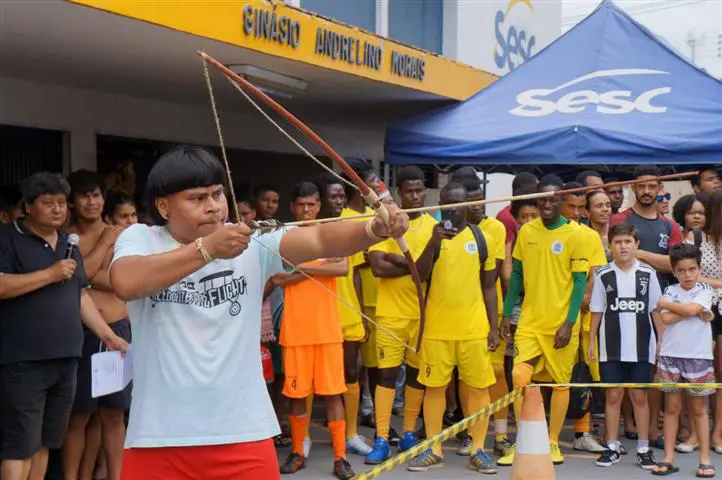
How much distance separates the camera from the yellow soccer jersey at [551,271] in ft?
20.8

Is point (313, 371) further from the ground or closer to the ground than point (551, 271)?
closer to the ground

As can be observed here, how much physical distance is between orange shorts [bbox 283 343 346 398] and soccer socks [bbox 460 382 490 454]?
908 mm

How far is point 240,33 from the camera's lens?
5926mm

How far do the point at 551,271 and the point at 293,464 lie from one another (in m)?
2.21

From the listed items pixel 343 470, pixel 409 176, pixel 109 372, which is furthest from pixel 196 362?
pixel 409 176

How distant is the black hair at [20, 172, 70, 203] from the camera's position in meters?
4.82

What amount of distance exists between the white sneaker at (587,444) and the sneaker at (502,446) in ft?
2.00

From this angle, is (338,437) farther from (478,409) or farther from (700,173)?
(700,173)

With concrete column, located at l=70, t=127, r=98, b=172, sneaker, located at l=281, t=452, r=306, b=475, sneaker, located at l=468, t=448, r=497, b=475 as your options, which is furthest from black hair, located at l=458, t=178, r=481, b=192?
concrete column, located at l=70, t=127, r=98, b=172

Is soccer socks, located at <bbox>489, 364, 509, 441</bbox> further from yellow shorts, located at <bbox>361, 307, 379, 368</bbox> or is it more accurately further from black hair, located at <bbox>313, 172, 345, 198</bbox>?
black hair, located at <bbox>313, 172, 345, 198</bbox>

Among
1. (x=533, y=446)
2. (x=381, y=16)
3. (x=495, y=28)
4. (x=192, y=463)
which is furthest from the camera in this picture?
(x=495, y=28)

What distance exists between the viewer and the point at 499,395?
692cm

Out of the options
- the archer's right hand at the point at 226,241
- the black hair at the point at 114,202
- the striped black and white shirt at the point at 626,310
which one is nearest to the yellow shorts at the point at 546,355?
the striped black and white shirt at the point at 626,310

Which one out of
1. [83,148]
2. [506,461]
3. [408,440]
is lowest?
[506,461]
